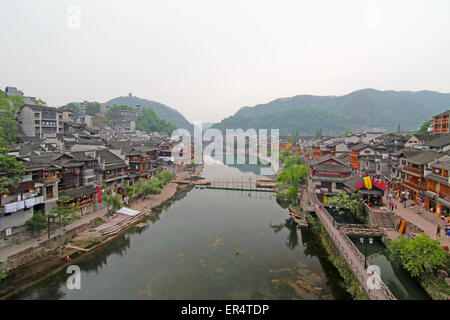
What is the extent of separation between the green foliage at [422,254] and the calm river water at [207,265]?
184 inches

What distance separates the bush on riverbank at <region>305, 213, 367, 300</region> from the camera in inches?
612

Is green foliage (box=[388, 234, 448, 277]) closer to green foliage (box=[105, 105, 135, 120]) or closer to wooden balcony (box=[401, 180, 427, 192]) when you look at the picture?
wooden balcony (box=[401, 180, 427, 192])

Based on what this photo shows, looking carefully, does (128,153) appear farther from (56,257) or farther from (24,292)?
(24,292)

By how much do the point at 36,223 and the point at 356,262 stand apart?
26.5 metres

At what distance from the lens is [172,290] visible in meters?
16.7

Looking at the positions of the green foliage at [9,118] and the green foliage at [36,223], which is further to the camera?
the green foliage at [9,118]

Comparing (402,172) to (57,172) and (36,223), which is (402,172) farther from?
(57,172)

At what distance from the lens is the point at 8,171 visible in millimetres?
19031

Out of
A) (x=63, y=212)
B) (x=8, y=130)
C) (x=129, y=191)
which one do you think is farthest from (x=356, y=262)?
(x=8, y=130)

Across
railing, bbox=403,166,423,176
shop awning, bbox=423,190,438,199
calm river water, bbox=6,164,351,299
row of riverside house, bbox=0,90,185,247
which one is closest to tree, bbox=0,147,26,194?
row of riverside house, bbox=0,90,185,247

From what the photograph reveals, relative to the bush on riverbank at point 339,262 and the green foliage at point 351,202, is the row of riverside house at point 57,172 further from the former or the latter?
the green foliage at point 351,202

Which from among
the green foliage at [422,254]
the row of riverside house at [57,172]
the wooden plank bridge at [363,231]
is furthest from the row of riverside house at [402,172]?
the row of riverside house at [57,172]

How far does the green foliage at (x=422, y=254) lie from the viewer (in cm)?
1472
